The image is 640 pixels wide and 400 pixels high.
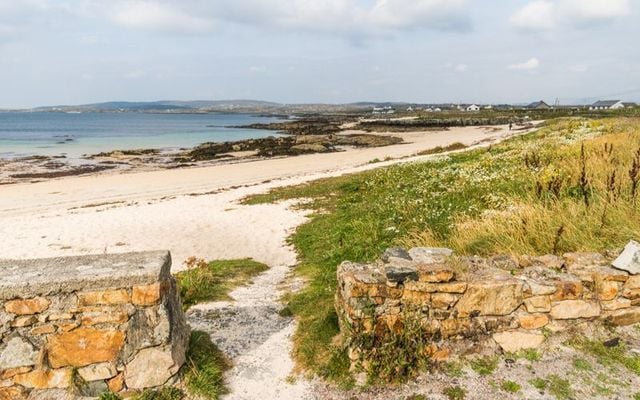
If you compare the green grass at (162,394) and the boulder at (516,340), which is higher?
the boulder at (516,340)

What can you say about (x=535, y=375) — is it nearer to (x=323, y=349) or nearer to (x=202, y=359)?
(x=323, y=349)

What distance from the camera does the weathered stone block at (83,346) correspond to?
4738mm

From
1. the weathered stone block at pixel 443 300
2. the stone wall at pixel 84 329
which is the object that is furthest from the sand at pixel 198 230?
the weathered stone block at pixel 443 300

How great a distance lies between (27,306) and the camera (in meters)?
4.63

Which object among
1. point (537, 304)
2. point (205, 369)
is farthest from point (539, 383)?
point (205, 369)

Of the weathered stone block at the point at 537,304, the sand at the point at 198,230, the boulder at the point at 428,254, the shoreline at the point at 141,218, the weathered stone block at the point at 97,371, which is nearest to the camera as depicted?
the weathered stone block at the point at 97,371

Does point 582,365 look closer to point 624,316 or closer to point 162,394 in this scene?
point 624,316

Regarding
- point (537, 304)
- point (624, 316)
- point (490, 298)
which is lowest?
point (624, 316)

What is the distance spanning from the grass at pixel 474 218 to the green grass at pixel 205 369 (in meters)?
1.06

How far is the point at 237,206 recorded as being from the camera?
1875 centimetres

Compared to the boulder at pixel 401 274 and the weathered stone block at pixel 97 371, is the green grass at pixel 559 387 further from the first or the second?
the weathered stone block at pixel 97 371

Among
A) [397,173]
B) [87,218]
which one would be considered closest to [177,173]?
[87,218]

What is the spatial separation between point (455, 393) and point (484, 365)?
0.64 meters

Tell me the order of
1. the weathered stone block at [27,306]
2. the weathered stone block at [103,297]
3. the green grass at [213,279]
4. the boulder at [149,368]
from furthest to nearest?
the green grass at [213,279] < the boulder at [149,368] < the weathered stone block at [103,297] < the weathered stone block at [27,306]
